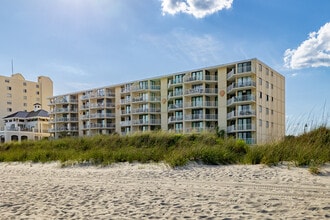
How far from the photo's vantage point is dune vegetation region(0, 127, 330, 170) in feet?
38.4

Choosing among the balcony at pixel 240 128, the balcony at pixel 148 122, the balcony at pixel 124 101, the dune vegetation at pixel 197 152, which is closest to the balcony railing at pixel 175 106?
the balcony at pixel 148 122

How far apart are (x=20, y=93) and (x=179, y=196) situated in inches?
3495

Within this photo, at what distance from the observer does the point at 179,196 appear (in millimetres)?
7059

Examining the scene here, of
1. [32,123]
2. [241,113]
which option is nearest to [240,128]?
[241,113]

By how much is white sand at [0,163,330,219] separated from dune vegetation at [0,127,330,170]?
1.21m

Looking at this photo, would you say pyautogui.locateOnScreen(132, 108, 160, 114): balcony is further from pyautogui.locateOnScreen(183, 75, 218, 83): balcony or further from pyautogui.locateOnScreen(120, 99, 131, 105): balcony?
pyautogui.locateOnScreen(183, 75, 218, 83): balcony

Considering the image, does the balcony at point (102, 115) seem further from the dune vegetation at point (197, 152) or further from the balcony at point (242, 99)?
the dune vegetation at point (197, 152)

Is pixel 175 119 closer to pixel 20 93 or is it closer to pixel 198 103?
pixel 198 103

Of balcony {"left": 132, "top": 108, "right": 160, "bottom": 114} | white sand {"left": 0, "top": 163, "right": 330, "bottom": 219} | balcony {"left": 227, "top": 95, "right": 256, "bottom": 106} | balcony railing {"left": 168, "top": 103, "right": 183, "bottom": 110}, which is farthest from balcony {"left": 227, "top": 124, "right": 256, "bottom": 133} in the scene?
white sand {"left": 0, "top": 163, "right": 330, "bottom": 219}

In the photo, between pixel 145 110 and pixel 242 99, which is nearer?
pixel 242 99

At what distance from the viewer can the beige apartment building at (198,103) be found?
40.5 metres

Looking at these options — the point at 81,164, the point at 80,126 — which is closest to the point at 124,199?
the point at 81,164

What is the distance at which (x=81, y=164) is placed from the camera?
48.0 feet

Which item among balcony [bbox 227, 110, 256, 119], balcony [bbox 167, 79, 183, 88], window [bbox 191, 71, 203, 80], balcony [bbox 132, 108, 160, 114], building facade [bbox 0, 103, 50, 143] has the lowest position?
building facade [bbox 0, 103, 50, 143]
